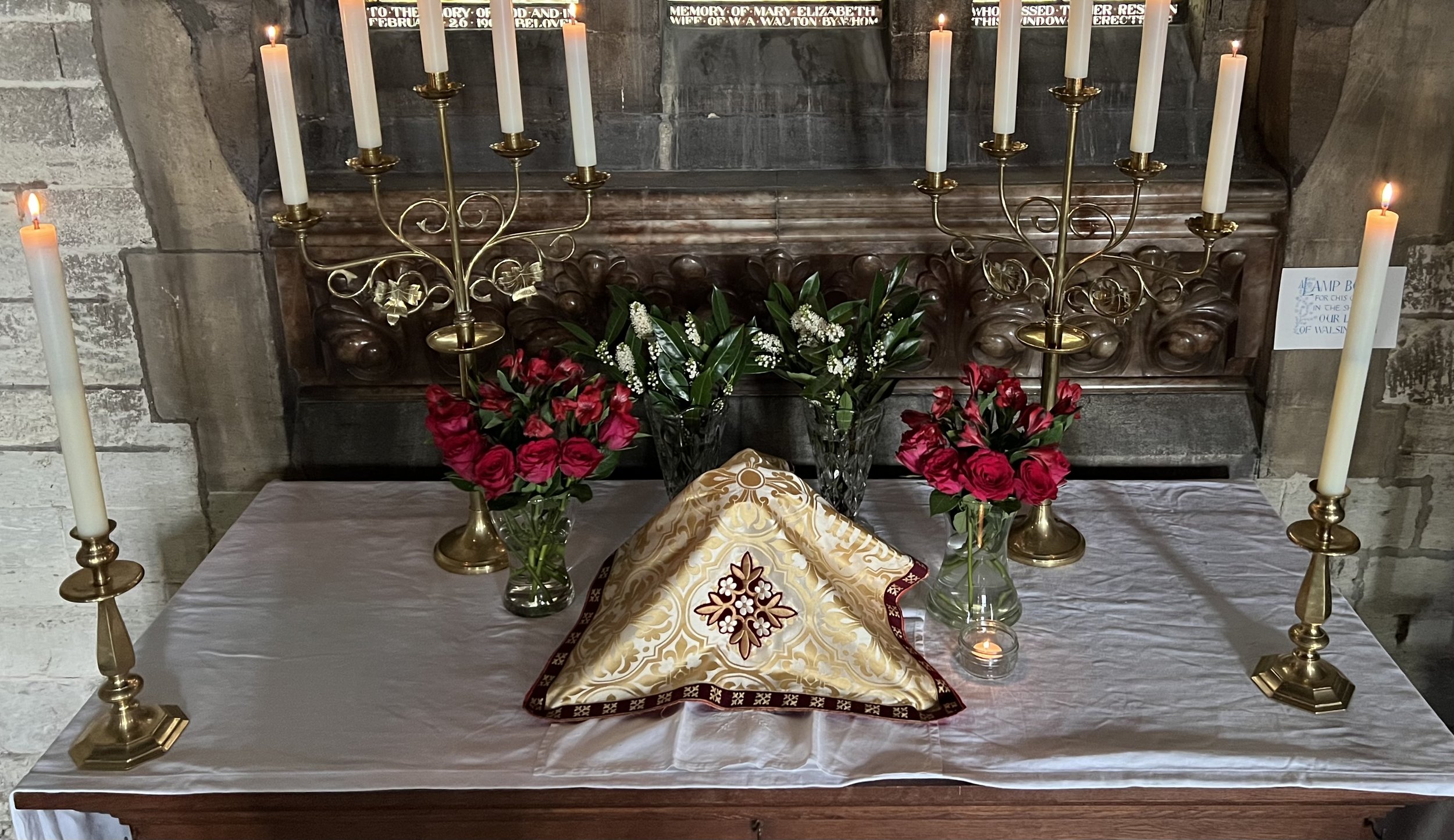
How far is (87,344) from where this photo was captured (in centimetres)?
192

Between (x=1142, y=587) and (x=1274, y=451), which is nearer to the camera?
(x=1142, y=587)

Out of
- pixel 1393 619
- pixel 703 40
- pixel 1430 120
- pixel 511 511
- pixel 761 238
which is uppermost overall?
pixel 703 40

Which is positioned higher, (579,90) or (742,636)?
(579,90)

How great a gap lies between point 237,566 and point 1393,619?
5.98ft

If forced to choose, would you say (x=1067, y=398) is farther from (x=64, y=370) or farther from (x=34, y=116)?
(x=34, y=116)

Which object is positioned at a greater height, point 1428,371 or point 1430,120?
point 1430,120

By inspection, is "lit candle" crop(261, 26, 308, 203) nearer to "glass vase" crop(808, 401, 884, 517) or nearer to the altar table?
the altar table

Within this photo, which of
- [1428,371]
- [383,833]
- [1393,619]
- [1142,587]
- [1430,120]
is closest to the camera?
[383,833]

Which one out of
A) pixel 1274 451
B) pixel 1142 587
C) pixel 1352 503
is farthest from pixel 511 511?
pixel 1352 503

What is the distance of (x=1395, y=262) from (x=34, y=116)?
6.66ft

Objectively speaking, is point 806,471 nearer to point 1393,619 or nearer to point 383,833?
point 383,833

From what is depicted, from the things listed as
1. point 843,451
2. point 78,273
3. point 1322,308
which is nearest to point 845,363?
point 843,451

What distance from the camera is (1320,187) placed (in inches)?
69.8

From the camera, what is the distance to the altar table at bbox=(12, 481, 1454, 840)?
1.24 m
